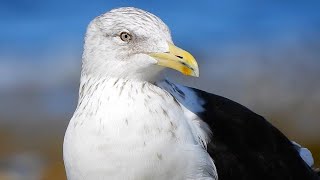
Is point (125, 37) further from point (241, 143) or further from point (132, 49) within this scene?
point (241, 143)

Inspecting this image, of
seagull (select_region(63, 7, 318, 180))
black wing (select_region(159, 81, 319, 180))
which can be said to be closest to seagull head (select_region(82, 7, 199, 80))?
seagull (select_region(63, 7, 318, 180))

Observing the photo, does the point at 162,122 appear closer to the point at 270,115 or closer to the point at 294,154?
the point at 294,154

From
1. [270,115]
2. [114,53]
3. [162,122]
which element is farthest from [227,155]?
[270,115]

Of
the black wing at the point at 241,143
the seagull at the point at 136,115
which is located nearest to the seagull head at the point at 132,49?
the seagull at the point at 136,115

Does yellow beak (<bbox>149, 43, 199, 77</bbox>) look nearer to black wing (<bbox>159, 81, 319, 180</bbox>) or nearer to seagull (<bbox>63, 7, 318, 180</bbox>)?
seagull (<bbox>63, 7, 318, 180</bbox>)

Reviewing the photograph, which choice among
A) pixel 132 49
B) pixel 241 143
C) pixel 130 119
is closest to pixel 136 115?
pixel 130 119

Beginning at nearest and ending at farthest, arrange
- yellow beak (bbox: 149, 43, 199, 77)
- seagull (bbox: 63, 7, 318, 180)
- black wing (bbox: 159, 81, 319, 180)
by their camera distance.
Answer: yellow beak (bbox: 149, 43, 199, 77), seagull (bbox: 63, 7, 318, 180), black wing (bbox: 159, 81, 319, 180)

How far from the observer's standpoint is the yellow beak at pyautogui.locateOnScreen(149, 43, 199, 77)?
540cm

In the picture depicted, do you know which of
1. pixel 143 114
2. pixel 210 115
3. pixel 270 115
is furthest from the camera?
pixel 270 115

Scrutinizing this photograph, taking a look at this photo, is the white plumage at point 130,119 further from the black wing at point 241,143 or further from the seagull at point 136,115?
the black wing at point 241,143

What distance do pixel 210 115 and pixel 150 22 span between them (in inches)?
28.7

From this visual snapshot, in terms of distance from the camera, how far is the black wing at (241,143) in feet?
19.2

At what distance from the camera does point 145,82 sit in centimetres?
564

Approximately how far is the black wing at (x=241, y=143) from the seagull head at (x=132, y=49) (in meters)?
0.29
